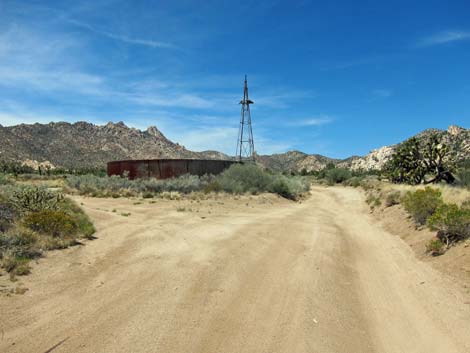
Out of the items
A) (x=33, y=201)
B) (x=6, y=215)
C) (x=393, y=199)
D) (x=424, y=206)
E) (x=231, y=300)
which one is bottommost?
(x=231, y=300)

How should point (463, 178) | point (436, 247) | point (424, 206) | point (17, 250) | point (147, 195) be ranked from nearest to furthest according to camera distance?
point (17, 250) → point (436, 247) → point (424, 206) → point (147, 195) → point (463, 178)

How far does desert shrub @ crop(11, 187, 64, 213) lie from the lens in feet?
39.8

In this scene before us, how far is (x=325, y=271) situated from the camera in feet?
30.4

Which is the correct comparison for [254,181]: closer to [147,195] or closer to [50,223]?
[147,195]

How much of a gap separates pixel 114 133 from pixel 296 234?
98623 mm

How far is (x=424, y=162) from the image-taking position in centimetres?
3512

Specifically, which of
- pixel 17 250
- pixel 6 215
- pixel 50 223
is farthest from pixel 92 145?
pixel 17 250

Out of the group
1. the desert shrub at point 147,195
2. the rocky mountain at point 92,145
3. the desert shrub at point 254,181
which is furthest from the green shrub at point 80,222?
the rocky mountain at point 92,145

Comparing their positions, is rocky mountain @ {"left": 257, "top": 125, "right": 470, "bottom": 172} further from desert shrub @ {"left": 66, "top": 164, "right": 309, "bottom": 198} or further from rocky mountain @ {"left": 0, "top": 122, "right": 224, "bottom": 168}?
desert shrub @ {"left": 66, "top": 164, "right": 309, "bottom": 198}

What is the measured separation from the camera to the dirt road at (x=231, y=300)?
18.1 feet

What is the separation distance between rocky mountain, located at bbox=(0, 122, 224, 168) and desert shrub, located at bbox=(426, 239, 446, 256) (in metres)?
81.4

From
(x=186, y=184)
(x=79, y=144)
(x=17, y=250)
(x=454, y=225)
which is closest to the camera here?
(x=17, y=250)

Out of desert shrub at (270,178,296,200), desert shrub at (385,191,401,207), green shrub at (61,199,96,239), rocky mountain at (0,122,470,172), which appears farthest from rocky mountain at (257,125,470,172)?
green shrub at (61,199,96,239)

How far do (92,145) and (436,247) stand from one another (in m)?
95.2
